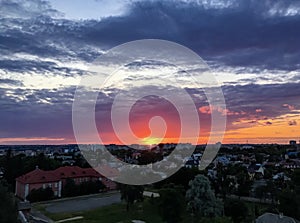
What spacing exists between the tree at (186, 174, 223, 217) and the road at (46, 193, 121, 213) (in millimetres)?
9470

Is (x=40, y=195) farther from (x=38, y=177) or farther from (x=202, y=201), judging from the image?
(x=202, y=201)

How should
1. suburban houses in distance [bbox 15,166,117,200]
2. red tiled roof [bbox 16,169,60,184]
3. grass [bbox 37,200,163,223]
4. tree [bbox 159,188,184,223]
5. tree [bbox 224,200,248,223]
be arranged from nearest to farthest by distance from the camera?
tree [bbox 159,188,184,223] < tree [bbox 224,200,248,223] < grass [bbox 37,200,163,223] < suburban houses in distance [bbox 15,166,117,200] < red tiled roof [bbox 16,169,60,184]

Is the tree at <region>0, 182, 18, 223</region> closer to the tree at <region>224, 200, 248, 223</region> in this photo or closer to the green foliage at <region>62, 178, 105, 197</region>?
Answer: the tree at <region>224, 200, 248, 223</region>

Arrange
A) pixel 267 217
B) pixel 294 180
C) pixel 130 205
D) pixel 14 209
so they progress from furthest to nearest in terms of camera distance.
Result: pixel 294 180
pixel 130 205
pixel 267 217
pixel 14 209

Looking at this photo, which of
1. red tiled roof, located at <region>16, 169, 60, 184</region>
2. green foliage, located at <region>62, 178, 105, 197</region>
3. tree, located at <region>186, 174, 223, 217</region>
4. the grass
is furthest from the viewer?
green foliage, located at <region>62, 178, 105, 197</region>

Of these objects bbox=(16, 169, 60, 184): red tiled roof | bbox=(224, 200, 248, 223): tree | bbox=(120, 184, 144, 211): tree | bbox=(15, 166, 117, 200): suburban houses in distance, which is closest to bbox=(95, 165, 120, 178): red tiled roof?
bbox=(15, 166, 117, 200): suburban houses in distance

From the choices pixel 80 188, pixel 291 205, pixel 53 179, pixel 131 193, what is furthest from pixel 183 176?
pixel 53 179

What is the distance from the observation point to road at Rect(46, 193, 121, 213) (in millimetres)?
27544

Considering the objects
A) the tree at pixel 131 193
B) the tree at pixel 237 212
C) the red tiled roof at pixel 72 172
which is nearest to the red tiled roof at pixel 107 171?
the red tiled roof at pixel 72 172

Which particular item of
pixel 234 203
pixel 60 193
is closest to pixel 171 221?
pixel 234 203

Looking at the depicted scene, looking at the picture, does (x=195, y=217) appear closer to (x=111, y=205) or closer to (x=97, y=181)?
(x=111, y=205)

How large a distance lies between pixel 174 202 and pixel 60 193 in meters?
18.3

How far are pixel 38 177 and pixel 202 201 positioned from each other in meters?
19.8

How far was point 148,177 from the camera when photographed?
3275 cm
